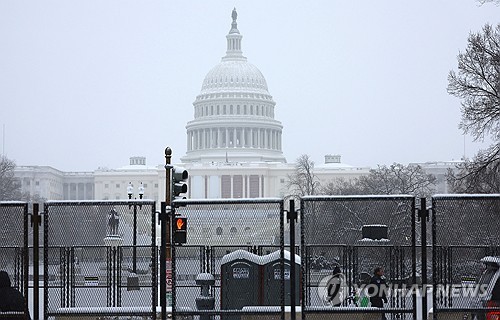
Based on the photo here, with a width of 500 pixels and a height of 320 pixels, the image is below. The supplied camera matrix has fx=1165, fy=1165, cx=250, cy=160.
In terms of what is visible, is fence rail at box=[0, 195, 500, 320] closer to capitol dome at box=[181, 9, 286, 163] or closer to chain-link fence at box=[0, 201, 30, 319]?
chain-link fence at box=[0, 201, 30, 319]

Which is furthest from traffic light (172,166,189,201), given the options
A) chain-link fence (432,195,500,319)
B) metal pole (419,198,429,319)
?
metal pole (419,198,429,319)

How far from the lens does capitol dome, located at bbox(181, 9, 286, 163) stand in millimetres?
187500

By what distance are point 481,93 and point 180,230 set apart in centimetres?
2399

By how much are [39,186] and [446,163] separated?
64.4 metres

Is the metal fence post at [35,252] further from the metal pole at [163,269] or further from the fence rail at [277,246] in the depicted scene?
the metal pole at [163,269]

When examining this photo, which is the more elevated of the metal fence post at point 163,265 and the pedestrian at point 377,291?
the metal fence post at point 163,265

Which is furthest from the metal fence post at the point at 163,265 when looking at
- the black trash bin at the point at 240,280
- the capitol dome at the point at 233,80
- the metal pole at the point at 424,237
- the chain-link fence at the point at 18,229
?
the capitol dome at the point at 233,80

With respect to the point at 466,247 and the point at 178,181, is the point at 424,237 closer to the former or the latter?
the point at 466,247

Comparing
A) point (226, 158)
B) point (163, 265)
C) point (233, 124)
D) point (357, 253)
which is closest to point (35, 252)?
point (163, 265)

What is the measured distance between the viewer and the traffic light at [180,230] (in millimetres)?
15469

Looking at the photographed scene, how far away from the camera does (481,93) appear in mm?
37812

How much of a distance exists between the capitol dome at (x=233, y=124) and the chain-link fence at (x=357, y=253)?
536 ft

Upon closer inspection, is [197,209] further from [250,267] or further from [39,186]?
[39,186]

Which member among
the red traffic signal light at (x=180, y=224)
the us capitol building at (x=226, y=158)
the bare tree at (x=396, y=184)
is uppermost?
the us capitol building at (x=226, y=158)
